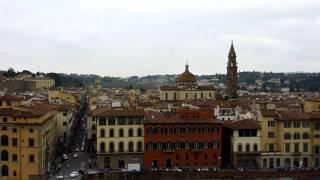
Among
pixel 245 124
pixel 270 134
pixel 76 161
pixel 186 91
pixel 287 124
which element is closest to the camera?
pixel 245 124

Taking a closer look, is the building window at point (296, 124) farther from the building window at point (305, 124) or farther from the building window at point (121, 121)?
the building window at point (121, 121)

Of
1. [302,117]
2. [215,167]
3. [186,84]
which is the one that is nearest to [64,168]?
[215,167]

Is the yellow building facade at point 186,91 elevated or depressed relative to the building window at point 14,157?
elevated

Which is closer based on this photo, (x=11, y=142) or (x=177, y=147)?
(x=11, y=142)

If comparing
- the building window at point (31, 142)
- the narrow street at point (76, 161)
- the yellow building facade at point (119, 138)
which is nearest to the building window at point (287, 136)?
the yellow building facade at point (119, 138)

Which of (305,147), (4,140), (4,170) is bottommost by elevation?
(4,170)

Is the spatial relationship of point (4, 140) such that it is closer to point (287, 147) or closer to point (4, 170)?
point (4, 170)

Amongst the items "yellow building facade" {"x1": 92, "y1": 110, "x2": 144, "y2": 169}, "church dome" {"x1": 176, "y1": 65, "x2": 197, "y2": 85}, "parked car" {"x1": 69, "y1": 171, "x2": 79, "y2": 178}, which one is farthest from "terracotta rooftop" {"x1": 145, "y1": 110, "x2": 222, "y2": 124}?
"church dome" {"x1": 176, "y1": 65, "x2": 197, "y2": 85}

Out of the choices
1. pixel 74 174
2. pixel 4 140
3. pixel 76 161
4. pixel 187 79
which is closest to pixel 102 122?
pixel 74 174

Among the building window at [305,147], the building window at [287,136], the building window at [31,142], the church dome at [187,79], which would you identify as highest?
the church dome at [187,79]

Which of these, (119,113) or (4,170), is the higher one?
(119,113)

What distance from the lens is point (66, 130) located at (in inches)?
3597

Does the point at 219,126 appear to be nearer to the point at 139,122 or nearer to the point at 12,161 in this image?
the point at 139,122

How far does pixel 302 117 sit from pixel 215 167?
12631mm
